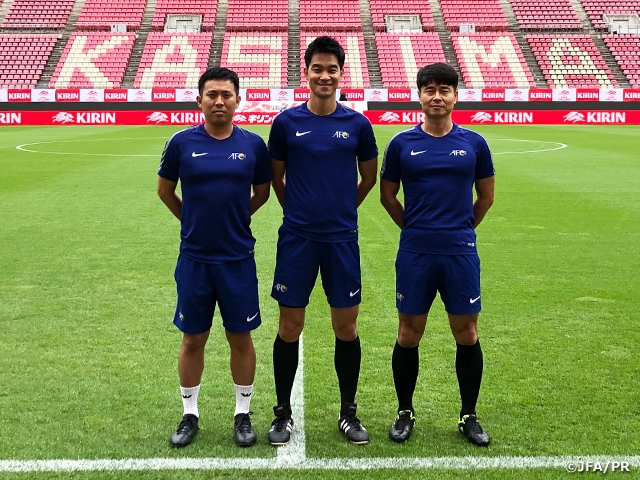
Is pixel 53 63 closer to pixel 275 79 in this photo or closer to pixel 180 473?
pixel 275 79

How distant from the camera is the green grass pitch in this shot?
374 centimetres

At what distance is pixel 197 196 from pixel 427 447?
5.94 feet

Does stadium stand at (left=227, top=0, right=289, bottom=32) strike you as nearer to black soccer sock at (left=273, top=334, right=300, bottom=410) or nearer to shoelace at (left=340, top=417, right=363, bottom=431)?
black soccer sock at (left=273, top=334, right=300, bottom=410)

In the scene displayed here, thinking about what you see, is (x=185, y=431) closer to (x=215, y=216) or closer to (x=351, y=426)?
(x=351, y=426)

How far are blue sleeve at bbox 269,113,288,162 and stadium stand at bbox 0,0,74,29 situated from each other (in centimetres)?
4698

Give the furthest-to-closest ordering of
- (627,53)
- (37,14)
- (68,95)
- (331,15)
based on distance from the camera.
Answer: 1. (331,15)
2. (37,14)
3. (627,53)
4. (68,95)

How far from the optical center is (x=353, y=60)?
41.6 m

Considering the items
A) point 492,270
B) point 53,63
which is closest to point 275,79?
point 53,63

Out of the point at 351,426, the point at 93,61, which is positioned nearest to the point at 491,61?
the point at 93,61

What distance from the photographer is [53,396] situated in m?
4.32

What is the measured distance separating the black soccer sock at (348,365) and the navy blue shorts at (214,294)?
0.56 metres

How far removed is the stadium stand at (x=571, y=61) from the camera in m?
39.9

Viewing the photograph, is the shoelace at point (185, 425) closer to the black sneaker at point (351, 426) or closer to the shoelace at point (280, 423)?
the shoelace at point (280, 423)

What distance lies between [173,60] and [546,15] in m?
24.9
